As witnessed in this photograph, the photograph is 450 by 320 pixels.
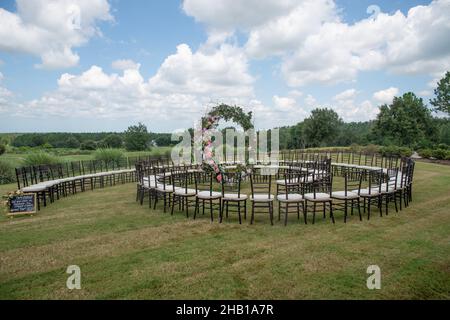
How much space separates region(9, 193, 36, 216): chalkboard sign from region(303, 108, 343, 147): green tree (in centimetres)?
3751

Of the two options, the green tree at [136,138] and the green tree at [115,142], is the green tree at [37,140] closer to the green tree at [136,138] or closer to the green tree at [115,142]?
the green tree at [115,142]

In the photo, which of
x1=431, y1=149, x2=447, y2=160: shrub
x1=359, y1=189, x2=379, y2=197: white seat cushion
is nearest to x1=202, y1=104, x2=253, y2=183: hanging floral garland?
x1=359, y1=189, x2=379, y2=197: white seat cushion

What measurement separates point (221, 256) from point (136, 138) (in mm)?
18599

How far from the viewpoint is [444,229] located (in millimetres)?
5492

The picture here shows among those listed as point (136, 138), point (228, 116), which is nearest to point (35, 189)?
point (228, 116)

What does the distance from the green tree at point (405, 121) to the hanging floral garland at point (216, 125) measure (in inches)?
1092

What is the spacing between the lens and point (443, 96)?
103 feet

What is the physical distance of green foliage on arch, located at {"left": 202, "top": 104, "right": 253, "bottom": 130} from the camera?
10.6 metres

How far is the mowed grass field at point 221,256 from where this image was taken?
3396 mm

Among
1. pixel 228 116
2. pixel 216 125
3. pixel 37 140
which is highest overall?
pixel 228 116

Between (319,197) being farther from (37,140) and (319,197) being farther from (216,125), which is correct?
(37,140)
